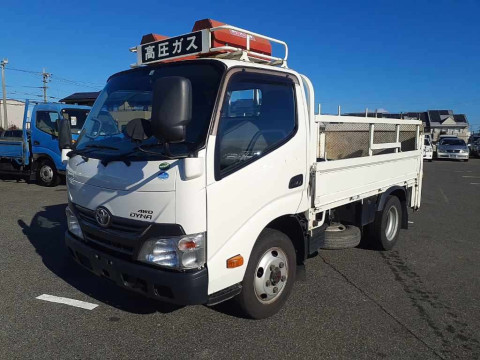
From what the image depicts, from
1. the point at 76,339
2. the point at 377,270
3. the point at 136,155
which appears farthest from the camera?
the point at 377,270

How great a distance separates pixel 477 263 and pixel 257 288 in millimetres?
3529

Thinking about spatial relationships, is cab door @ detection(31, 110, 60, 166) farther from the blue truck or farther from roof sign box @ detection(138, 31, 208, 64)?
roof sign box @ detection(138, 31, 208, 64)

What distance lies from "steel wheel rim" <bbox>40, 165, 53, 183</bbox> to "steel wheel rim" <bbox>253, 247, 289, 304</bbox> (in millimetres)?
10099

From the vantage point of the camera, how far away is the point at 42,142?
11.5 meters

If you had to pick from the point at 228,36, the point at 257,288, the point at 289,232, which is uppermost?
the point at 228,36

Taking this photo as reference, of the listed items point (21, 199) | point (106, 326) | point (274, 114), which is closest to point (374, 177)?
point (274, 114)

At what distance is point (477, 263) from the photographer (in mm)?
5160

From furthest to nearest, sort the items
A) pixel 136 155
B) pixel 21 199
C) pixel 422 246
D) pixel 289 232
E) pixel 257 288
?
pixel 21 199 → pixel 422 246 → pixel 289 232 → pixel 257 288 → pixel 136 155

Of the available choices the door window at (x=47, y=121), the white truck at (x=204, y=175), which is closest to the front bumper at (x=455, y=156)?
the door window at (x=47, y=121)

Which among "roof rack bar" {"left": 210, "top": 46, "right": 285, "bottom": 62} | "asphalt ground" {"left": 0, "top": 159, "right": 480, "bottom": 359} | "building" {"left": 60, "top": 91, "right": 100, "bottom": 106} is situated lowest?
"asphalt ground" {"left": 0, "top": 159, "right": 480, "bottom": 359}

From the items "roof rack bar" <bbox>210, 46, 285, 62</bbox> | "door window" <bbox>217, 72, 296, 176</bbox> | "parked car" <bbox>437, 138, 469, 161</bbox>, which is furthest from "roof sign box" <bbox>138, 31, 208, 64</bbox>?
"parked car" <bbox>437, 138, 469, 161</bbox>

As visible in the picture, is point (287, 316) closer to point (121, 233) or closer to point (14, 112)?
point (121, 233)

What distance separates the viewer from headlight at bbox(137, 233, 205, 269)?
2756 mm

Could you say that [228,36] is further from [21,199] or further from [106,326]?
[21,199]
